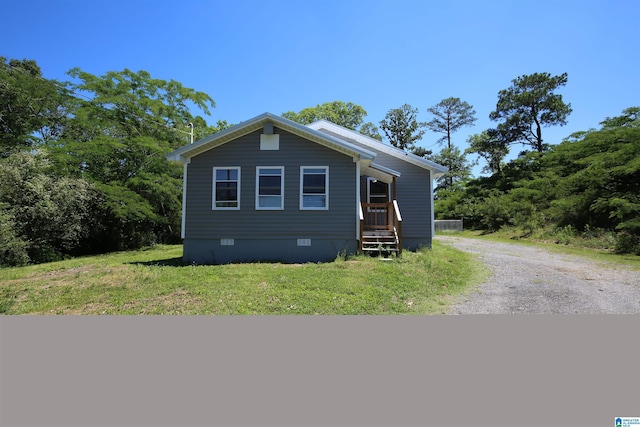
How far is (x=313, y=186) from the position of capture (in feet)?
40.1

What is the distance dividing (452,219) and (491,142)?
10.7 m

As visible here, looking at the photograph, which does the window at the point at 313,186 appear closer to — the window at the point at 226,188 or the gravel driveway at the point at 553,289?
the window at the point at 226,188

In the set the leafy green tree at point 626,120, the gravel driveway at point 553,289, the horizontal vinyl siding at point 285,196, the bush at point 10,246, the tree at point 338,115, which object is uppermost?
the tree at point 338,115

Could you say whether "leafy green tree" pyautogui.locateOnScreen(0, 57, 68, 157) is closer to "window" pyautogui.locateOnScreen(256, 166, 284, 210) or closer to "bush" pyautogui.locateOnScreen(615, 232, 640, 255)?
"window" pyautogui.locateOnScreen(256, 166, 284, 210)

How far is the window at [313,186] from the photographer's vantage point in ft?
40.0

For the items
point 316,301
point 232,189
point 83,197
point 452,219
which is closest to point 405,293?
point 316,301

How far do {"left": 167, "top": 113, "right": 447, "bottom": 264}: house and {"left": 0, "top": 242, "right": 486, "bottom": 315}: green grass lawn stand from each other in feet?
3.86

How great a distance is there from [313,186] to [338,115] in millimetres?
34012

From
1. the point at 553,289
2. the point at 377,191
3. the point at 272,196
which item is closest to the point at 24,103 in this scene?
the point at 272,196

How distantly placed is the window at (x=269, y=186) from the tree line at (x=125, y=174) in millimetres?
10263

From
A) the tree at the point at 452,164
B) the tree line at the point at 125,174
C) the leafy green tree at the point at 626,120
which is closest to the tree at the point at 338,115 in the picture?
the tree at the point at 452,164

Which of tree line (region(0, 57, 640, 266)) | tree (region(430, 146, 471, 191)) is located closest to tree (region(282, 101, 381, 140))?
tree (region(430, 146, 471, 191))

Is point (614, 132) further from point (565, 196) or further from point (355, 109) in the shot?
point (355, 109)

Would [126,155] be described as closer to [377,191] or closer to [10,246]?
[10,246]
